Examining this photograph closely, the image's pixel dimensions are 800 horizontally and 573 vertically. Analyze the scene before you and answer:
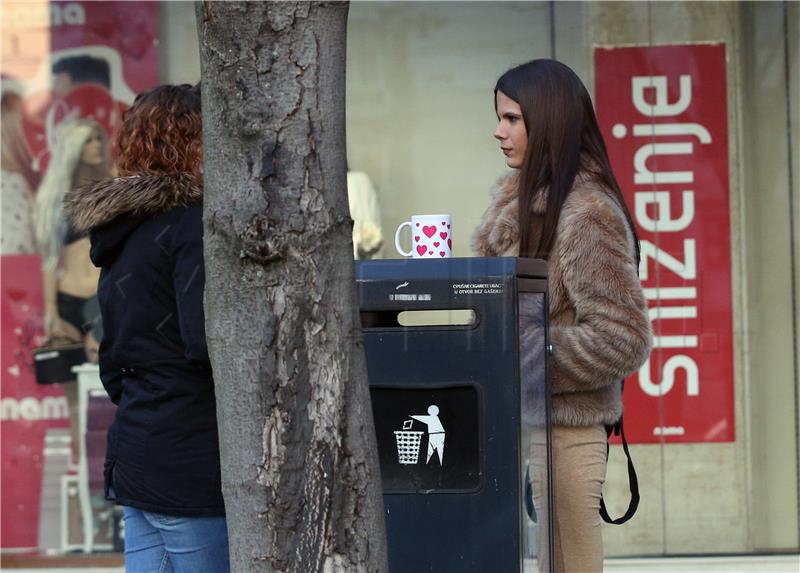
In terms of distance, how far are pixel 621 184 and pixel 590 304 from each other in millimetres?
3159

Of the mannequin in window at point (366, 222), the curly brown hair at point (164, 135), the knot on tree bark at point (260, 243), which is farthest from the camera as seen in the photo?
the mannequin in window at point (366, 222)

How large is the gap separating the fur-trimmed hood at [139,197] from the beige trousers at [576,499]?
1.10 m

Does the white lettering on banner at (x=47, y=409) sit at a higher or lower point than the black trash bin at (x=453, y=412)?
lower

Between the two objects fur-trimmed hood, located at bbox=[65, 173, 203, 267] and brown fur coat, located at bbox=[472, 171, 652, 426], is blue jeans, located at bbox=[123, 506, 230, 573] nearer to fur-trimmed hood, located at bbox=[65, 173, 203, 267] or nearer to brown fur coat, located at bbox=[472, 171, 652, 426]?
fur-trimmed hood, located at bbox=[65, 173, 203, 267]

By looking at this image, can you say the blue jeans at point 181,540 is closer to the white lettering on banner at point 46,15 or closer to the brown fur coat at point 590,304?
the brown fur coat at point 590,304

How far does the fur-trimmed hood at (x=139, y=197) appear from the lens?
2867mm

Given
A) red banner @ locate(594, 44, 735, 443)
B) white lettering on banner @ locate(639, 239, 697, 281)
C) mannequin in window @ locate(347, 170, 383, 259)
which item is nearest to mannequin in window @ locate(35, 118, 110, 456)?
mannequin in window @ locate(347, 170, 383, 259)

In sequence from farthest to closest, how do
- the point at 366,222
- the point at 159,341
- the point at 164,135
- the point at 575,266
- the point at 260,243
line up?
the point at 366,222 < the point at 575,266 < the point at 164,135 < the point at 159,341 < the point at 260,243

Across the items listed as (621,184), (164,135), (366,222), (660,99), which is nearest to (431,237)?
(164,135)

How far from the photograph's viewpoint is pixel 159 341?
A: 2.84 m

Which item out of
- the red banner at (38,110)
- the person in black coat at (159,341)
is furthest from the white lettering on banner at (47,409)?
the person in black coat at (159,341)

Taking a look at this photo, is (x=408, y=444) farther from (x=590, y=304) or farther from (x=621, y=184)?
(x=621, y=184)

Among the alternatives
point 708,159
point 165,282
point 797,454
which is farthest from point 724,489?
point 165,282

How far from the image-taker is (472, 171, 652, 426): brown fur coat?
10.4 feet
